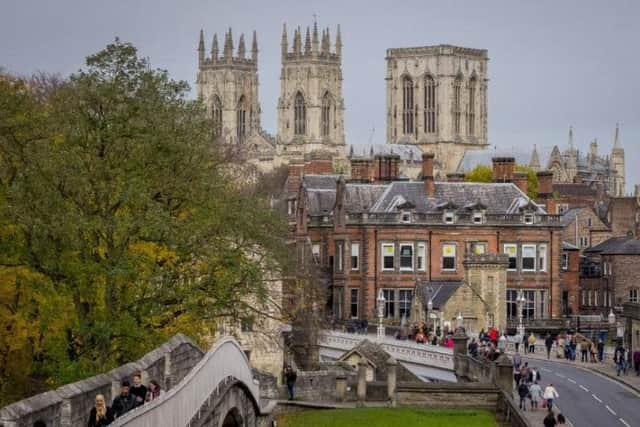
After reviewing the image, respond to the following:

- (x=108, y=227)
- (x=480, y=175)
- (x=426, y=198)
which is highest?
(x=480, y=175)

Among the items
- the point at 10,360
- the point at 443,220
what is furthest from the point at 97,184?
the point at 443,220

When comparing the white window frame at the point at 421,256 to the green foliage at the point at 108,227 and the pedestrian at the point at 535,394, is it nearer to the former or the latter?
the pedestrian at the point at 535,394

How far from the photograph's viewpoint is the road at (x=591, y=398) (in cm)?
5209

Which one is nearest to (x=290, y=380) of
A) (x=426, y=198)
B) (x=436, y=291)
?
(x=436, y=291)

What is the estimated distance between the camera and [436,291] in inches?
3469

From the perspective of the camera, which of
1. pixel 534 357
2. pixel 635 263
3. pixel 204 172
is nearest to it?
pixel 204 172

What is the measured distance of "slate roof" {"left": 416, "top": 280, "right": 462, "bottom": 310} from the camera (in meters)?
85.9

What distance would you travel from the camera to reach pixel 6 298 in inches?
1805

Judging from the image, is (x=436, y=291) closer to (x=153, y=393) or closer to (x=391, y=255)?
(x=391, y=255)

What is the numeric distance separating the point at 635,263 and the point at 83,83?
77.0 metres

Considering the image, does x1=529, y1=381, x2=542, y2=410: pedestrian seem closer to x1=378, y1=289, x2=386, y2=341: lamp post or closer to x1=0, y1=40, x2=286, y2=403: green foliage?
x1=0, y1=40, x2=286, y2=403: green foliage

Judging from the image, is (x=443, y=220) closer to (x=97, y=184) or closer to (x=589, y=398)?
(x=589, y=398)

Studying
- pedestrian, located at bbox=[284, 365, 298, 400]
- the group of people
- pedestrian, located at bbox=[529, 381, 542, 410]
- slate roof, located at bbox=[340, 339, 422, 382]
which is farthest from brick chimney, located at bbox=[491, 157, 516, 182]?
the group of people

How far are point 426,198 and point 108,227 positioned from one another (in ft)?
172
